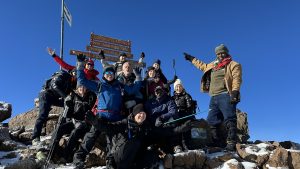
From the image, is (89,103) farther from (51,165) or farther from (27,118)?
(27,118)

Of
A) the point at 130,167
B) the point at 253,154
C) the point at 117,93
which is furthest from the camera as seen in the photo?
the point at 253,154

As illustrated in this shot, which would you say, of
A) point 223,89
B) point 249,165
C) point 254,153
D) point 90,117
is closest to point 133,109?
point 90,117

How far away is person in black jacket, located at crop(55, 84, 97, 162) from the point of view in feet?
27.1

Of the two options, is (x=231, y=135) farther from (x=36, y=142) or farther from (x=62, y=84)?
(x=36, y=142)

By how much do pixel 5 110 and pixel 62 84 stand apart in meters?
3.51

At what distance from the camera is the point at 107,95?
25.1 feet

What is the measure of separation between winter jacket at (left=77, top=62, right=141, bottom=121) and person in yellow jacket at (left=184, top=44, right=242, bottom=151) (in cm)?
280

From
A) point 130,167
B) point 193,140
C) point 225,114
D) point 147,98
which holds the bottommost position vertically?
point 130,167

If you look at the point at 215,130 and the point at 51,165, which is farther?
the point at 215,130

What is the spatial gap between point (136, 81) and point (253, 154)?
12.5 feet

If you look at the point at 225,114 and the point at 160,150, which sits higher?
the point at 225,114

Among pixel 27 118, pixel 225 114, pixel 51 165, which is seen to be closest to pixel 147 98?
pixel 225 114

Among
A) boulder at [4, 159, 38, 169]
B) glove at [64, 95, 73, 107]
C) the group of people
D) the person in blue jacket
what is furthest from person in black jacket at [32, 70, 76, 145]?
the person in blue jacket

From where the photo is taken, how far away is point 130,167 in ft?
22.2
